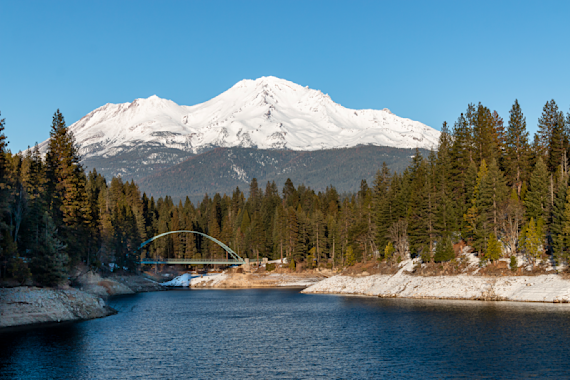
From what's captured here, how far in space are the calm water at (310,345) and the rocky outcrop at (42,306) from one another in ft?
8.41

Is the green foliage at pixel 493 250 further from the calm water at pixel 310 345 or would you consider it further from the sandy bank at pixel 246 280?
the sandy bank at pixel 246 280

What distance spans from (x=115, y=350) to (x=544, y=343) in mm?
34929

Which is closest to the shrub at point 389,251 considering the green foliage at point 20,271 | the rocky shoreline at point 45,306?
the rocky shoreline at point 45,306

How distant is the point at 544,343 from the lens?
138 feet

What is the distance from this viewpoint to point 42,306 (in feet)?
189

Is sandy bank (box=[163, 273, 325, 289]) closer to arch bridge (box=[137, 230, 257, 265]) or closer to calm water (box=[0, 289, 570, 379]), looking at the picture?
arch bridge (box=[137, 230, 257, 265])

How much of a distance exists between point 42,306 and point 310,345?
30.9 m

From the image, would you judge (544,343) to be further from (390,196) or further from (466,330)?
(390,196)

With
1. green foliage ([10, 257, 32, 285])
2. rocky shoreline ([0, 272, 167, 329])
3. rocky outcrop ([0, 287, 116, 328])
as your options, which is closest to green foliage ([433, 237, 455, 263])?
rocky shoreline ([0, 272, 167, 329])

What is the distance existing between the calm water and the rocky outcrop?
2563 mm

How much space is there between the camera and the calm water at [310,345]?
118 feet

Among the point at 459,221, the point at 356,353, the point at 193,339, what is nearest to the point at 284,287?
the point at 459,221

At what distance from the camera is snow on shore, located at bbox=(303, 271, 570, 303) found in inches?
2741

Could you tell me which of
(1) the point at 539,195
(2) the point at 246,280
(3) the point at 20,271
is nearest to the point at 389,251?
(1) the point at 539,195
